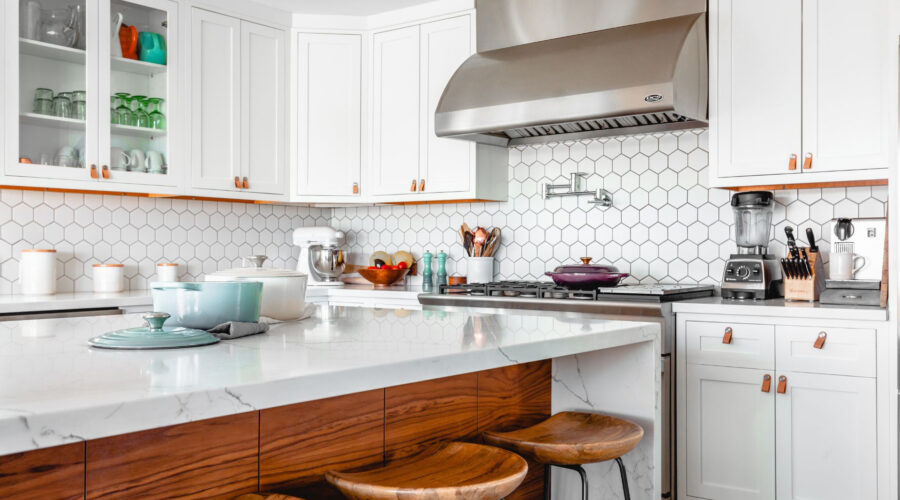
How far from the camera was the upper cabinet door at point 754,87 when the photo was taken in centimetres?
290

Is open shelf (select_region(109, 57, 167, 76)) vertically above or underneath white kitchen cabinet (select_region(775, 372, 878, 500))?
above

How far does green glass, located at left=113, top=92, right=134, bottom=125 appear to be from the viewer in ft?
11.3

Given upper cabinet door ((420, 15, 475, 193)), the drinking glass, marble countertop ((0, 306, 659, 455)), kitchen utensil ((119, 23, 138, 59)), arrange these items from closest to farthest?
marble countertop ((0, 306, 659, 455)) < the drinking glass < kitchen utensil ((119, 23, 138, 59)) < upper cabinet door ((420, 15, 475, 193))

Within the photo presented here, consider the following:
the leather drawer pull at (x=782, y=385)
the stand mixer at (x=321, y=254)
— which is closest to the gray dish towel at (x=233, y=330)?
the leather drawer pull at (x=782, y=385)

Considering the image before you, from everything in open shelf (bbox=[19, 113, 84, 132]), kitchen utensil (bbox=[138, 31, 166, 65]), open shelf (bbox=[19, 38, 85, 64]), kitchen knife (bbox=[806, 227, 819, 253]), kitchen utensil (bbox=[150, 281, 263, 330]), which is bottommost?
kitchen utensil (bbox=[150, 281, 263, 330])

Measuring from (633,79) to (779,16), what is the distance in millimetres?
609

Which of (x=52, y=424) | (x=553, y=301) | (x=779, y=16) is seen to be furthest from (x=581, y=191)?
(x=52, y=424)

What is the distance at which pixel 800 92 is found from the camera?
9.43 ft

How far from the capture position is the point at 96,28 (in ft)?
11.1

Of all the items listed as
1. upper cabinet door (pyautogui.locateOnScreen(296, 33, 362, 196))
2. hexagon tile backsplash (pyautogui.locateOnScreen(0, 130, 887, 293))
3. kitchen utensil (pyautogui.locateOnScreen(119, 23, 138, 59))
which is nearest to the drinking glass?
kitchen utensil (pyautogui.locateOnScreen(119, 23, 138, 59))

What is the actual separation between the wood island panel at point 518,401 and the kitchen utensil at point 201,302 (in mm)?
611

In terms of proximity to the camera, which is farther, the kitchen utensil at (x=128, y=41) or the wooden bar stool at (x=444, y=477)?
the kitchen utensil at (x=128, y=41)

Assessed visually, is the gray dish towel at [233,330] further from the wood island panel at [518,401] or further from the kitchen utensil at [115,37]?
the kitchen utensil at [115,37]

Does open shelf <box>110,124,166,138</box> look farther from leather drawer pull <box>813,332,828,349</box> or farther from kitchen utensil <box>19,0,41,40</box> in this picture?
leather drawer pull <box>813,332,828,349</box>
